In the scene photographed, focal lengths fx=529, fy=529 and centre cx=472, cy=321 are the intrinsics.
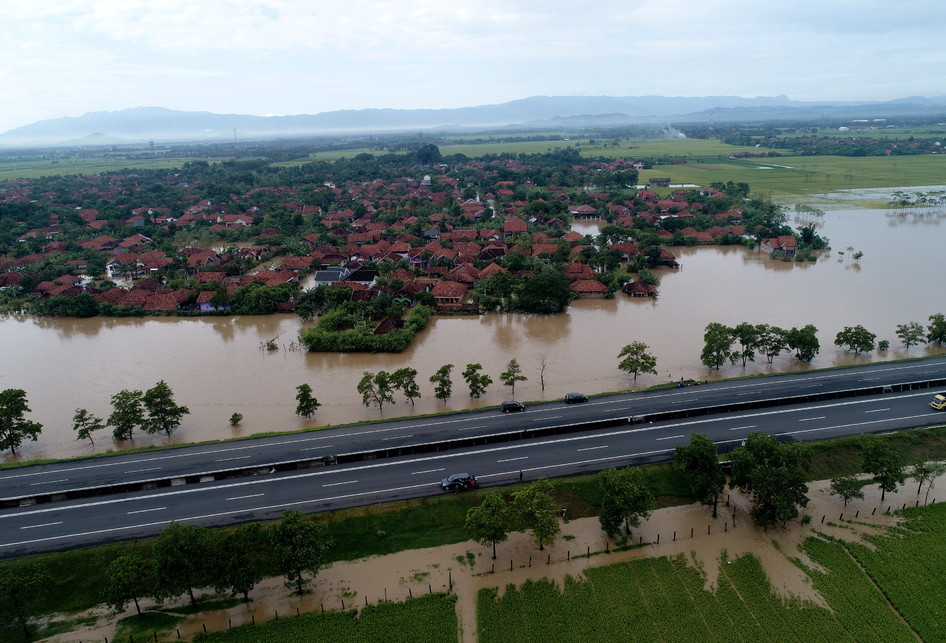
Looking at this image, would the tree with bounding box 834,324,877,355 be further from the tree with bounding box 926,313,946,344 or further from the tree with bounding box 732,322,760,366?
the tree with bounding box 732,322,760,366

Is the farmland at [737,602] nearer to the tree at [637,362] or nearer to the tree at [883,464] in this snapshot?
the tree at [883,464]

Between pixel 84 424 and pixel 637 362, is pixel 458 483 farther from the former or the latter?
pixel 84 424

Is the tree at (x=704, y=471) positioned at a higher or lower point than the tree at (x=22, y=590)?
higher

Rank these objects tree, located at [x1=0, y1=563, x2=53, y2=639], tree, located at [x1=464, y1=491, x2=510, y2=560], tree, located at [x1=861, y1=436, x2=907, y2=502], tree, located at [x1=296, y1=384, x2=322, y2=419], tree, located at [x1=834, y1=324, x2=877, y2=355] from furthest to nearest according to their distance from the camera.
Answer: tree, located at [x1=834, y1=324, x2=877, y2=355] → tree, located at [x1=296, y1=384, x2=322, y2=419] → tree, located at [x1=861, y1=436, x2=907, y2=502] → tree, located at [x1=464, y1=491, x2=510, y2=560] → tree, located at [x1=0, y1=563, x2=53, y2=639]

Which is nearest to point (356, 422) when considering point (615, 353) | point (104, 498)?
point (104, 498)

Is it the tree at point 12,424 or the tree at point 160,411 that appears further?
the tree at point 160,411

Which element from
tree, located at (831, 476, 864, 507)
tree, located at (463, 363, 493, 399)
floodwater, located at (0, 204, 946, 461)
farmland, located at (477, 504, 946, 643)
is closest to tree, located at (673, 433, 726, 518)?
farmland, located at (477, 504, 946, 643)

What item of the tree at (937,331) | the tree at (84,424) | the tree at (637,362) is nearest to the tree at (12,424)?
the tree at (84,424)
